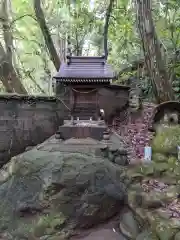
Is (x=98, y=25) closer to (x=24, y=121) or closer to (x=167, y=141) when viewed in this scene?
(x=24, y=121)

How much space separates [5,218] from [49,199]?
875mm

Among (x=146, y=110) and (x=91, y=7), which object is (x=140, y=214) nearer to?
(x=146, y=110)

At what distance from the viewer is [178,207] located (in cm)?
368

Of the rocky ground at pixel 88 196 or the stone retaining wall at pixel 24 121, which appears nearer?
the rocky ground at pixel 88 196

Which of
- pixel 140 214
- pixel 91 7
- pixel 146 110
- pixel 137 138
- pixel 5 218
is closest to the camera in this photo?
pixel 140 214

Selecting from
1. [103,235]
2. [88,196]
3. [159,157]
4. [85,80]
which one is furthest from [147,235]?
[85,80]

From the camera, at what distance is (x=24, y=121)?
25.6ft

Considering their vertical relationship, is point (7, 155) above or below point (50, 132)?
below

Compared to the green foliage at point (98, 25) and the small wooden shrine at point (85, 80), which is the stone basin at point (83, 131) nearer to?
the small wooden shrine at point (85, 80)

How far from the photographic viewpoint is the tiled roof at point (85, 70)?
19.1ft

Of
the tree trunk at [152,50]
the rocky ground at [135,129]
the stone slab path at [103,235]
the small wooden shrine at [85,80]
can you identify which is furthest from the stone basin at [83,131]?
the stone slab path at [103,235]

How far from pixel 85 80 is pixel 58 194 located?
2702 millimetres

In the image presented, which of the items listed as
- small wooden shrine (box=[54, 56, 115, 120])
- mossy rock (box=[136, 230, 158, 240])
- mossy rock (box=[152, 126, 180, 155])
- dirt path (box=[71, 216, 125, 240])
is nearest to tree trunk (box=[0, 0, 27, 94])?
small wooden shrine (box=[54, 56, 115, 120])

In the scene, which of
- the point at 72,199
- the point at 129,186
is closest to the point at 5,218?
the point at 72,199
